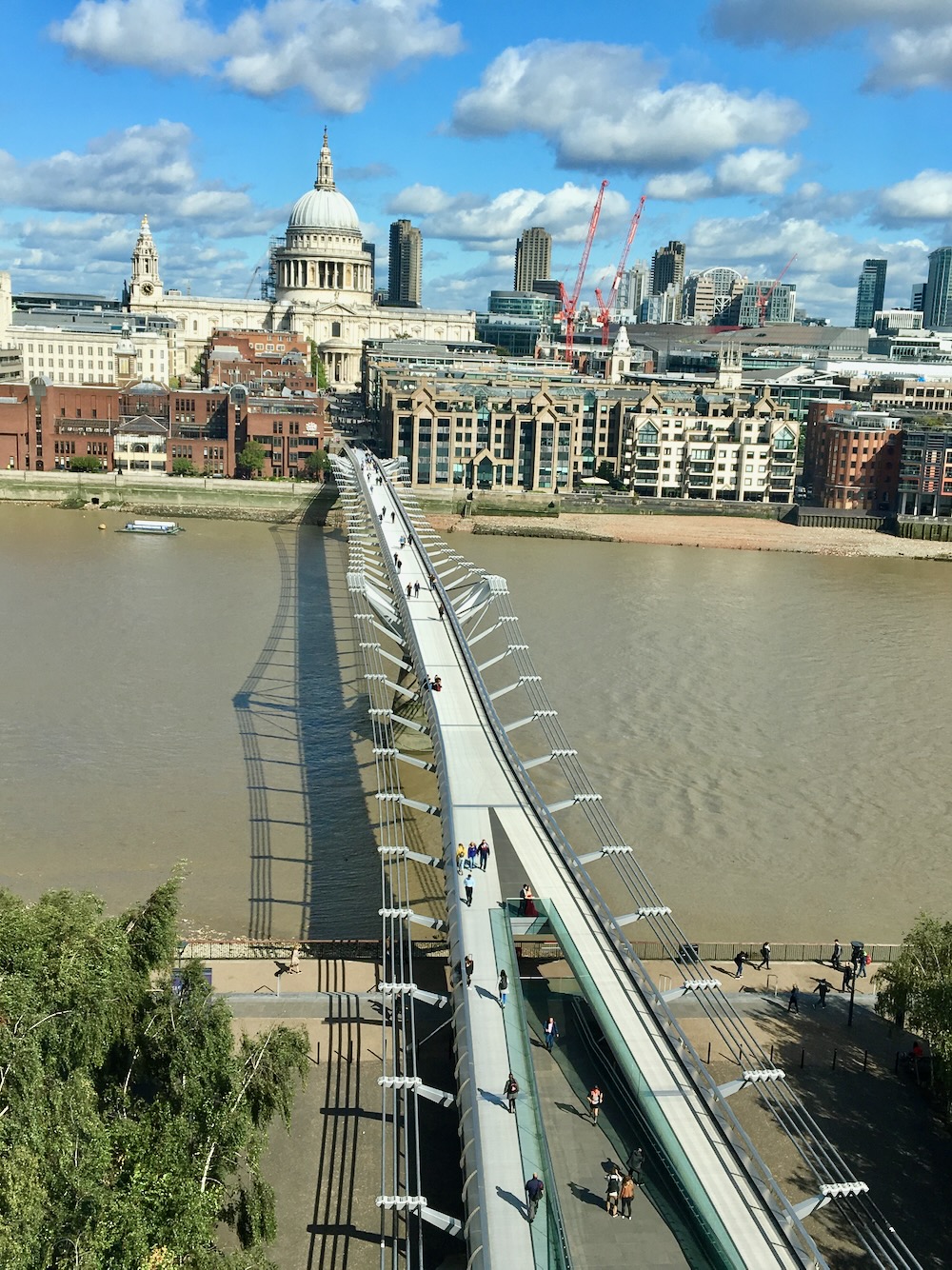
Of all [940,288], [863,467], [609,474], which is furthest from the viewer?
[940,288]

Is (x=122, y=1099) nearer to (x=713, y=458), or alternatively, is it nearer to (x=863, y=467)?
(x=863, y=467)

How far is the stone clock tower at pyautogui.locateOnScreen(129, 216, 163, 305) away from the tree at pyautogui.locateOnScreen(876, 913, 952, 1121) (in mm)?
55465

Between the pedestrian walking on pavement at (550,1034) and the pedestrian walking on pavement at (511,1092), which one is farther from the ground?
the pedestrian walking on pavement at (511,1092)

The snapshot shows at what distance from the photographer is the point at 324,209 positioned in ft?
209

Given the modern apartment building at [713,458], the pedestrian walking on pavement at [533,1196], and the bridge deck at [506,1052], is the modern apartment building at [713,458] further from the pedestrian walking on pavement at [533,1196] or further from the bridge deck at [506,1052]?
the pedestrian walking on pavement at [533,1196]

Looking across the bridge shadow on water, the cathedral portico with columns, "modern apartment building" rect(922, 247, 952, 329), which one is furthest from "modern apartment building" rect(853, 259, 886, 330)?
the bridge shadow on water

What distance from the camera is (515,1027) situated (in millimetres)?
6398

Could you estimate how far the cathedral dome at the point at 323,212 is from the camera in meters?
63.4

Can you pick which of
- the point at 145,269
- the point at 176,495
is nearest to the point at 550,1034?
the point at 176,495

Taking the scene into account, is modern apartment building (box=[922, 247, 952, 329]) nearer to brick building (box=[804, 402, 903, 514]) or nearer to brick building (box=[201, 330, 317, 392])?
brick building (box=[201, 330, 317, 392])

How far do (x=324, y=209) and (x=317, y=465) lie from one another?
34874mm

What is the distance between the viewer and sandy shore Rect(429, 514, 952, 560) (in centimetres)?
2916

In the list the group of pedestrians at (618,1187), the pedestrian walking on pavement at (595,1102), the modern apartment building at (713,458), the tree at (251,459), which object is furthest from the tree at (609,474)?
the group of pedestrians at (618,1187)

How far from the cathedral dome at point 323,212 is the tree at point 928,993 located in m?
59.6
